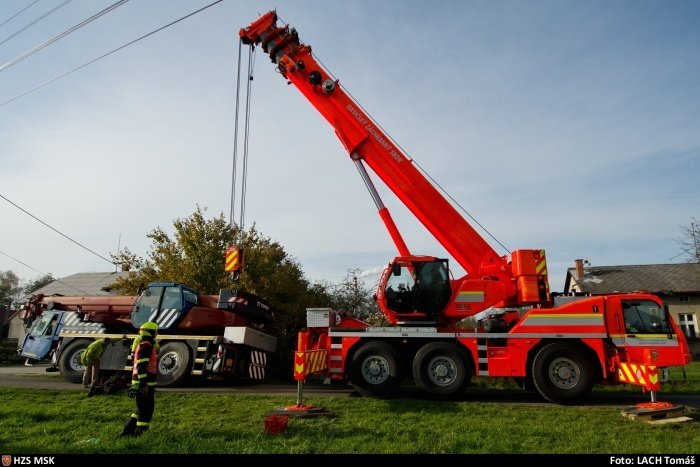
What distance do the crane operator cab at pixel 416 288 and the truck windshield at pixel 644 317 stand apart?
12.4ft

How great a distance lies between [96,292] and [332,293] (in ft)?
90.1

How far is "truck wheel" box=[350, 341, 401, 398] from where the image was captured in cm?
1072

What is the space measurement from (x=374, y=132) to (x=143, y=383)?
8.14 m

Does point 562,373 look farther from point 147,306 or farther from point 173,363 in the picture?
point 147,306

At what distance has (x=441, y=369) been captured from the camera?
1073 centimetres

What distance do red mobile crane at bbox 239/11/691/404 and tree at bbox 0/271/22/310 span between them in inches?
3679

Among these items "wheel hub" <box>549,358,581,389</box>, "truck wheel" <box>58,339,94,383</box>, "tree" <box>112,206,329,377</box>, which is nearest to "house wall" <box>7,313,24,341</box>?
"tree" <box>112,206,329,377</box>

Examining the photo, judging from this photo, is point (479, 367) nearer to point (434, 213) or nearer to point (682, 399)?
point (434, 213)

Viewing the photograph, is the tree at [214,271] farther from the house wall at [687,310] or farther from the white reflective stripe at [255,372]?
the house wall at [687,310]

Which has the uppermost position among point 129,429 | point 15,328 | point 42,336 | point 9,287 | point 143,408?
point 9,287

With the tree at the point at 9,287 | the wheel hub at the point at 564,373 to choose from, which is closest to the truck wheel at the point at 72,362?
the wheel hub at the point at 564,373

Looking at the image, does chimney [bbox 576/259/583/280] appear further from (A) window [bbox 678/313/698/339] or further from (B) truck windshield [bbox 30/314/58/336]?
(B) truck windshield [bbox 30/314/58/336]

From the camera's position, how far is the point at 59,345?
14.5 metres

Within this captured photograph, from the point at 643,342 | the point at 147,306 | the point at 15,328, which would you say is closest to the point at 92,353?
the point at 147,306
